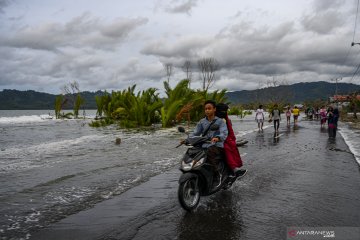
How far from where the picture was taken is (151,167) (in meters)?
9.10

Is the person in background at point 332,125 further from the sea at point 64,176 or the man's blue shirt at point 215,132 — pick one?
the man's blue shirt at point 215,132

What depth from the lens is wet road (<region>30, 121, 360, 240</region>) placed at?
13.9 feet

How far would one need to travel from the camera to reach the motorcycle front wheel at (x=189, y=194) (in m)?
4.91

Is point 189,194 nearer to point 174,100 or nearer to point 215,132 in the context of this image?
point 215,132

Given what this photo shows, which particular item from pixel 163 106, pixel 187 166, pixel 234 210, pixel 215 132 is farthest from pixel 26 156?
pixel 163 106

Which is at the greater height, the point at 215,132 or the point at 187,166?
the point at 215,132

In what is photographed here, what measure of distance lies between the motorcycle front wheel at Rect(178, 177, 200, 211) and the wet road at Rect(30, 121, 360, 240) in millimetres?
126

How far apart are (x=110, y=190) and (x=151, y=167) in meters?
2.58

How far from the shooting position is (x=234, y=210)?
5145 millimetres

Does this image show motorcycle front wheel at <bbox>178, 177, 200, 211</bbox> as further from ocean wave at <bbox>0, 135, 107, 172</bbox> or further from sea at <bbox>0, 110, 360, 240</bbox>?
ocean wave at <bbox>0, 135, 107, 172</bbox>

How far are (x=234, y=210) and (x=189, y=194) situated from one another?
673mm

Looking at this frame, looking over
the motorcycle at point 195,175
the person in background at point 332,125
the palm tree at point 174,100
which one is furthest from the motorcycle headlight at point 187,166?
the palm tree at point 174,100

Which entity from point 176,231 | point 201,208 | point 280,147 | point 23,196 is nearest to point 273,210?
point 201,208

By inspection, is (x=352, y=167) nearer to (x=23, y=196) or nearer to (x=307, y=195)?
(x=307, y=195)
